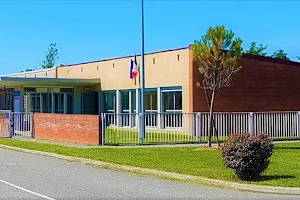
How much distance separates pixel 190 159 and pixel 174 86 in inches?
538

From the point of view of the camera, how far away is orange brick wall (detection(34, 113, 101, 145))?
24.6 metres

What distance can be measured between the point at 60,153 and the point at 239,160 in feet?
31.9

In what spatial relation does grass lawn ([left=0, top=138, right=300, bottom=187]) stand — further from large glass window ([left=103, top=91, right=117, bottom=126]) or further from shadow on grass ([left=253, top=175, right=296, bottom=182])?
large glass window ([left=103, top=91, right=117, bottom=126])

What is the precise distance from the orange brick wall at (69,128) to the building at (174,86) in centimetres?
676

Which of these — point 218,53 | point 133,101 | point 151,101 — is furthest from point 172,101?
point 218,53

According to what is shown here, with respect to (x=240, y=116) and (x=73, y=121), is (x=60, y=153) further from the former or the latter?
(x=240, y=116)

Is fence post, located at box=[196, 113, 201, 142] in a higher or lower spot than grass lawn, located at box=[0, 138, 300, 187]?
higher

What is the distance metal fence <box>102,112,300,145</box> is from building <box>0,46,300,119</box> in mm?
3613

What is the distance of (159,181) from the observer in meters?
14.0

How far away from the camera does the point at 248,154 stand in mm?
13383

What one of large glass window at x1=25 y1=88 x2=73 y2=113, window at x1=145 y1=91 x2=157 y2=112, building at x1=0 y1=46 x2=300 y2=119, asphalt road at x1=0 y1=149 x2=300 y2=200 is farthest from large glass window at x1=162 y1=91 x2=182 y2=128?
asphalt road at x1=0 y1=149 x2=300 y2=200

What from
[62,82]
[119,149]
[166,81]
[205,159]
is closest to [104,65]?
[62,82]

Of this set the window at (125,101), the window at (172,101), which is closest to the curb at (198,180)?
the window at (172,101)

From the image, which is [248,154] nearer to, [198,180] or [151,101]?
[198,180]
